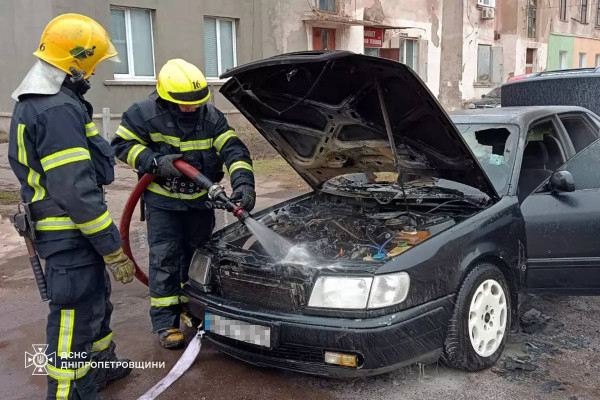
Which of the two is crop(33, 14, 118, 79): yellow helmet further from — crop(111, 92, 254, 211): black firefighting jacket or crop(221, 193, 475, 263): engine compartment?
crop(221, 193, 475, 263): engine compartment

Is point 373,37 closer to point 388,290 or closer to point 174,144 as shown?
point 174,144

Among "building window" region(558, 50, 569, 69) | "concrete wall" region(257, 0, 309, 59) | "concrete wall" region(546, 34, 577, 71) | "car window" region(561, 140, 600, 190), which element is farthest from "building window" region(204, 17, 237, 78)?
"building window" region(558, 50, 569, 69)

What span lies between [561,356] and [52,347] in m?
2.90

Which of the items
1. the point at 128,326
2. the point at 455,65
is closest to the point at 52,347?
the point at 128,326

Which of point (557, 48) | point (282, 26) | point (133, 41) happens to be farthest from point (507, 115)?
point (557, 48)

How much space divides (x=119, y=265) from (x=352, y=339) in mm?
1217

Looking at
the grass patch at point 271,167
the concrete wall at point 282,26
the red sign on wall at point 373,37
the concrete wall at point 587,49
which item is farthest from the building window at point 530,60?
the grass patch at point 271,167

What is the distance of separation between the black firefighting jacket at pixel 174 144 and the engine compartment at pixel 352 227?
0.39 meters

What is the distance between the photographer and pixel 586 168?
3.76m

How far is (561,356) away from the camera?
3.35m

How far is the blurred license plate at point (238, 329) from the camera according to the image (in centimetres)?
283

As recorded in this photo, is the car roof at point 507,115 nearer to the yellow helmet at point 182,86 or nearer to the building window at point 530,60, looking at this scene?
the yellow helmet at point 182,86

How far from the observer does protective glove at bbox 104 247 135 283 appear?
8.97ft

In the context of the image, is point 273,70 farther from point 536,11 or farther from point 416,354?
point 536,11
